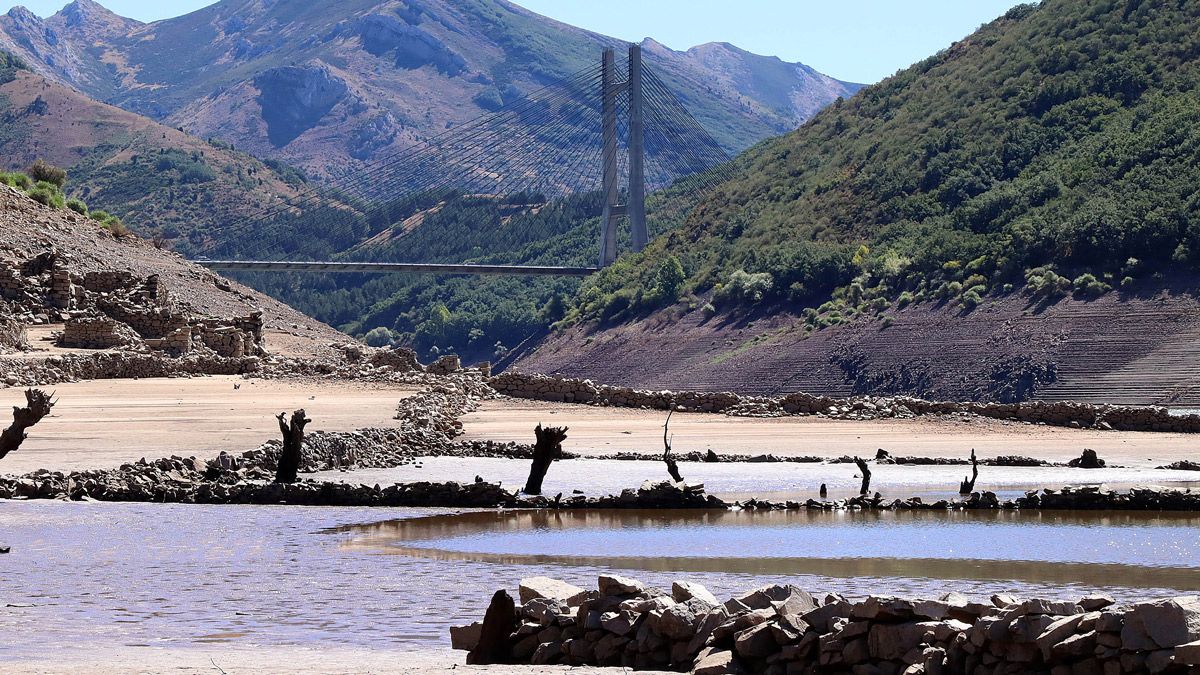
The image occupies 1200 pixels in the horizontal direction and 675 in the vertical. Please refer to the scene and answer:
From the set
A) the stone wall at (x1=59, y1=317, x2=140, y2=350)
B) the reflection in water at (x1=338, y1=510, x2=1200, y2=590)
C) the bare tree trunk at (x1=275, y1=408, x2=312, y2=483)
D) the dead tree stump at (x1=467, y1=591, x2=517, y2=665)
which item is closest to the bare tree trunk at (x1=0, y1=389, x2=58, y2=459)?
the bare tree trunk at (x1=275, y1=408, x2=312, y2=483)

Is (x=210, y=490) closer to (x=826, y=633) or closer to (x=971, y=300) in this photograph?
(x=826, y=633)

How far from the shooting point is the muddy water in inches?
448

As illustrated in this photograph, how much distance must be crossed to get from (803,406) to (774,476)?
16.4 meters

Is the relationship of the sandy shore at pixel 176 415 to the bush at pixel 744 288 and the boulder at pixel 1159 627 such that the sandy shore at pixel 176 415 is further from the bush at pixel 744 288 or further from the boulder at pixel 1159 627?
the bush at pixel 744 288

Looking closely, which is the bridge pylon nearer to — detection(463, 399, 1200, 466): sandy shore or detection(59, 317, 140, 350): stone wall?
detection(463, 399, 1200, 466): sandy shore

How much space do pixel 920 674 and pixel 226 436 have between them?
1836 centimetres

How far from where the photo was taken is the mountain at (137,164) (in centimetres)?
13900

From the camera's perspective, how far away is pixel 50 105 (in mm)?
169500

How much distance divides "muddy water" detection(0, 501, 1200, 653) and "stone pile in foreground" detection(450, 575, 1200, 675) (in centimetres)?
140

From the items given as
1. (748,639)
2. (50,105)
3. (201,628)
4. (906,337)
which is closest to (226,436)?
(201,628)

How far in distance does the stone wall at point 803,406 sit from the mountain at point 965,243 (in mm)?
17780

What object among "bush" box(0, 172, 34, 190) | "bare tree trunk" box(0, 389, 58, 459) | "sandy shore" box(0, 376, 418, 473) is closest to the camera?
"bare tree trunk" box(0, 389, 58, 459)

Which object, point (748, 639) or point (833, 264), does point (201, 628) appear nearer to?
point (748, 639)

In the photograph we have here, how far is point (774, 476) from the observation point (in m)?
25.6
